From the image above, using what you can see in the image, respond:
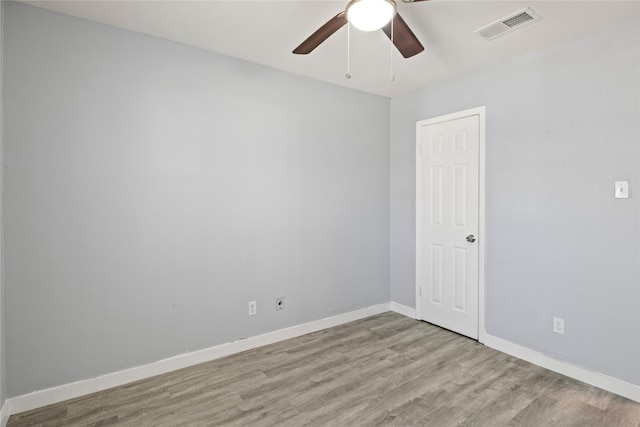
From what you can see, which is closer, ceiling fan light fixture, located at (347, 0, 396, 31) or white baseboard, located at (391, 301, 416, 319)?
ceiling fan light fixture, located at (347, 0, 396, 31)

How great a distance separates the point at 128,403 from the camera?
2.20m

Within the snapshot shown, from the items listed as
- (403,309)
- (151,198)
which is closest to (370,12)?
(151,198)

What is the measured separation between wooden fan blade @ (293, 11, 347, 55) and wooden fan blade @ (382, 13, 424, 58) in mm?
262

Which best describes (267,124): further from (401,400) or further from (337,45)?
(401,400)

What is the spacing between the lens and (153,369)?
2.53 meters

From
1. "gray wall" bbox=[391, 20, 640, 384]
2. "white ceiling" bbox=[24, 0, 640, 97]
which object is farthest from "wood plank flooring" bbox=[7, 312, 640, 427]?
"white ceiling" bbox=[24, 0, 640, 97]

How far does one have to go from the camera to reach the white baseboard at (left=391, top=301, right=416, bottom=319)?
12.4ft

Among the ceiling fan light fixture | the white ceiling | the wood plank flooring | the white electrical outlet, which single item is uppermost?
the white ceiling

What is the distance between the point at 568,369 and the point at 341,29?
9.89 ft

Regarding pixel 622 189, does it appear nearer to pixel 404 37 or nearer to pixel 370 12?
pixel 404 37

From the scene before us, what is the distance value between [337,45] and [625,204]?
2312 mm

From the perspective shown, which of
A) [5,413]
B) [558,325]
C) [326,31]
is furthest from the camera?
[558,325]

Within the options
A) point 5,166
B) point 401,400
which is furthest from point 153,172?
point 401,400

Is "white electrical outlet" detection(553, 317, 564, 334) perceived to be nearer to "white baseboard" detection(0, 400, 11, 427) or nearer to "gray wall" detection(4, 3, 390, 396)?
"gray wall" detection(4, 3, 390, 396)
